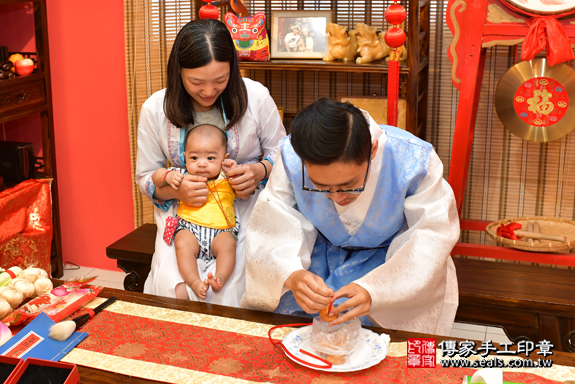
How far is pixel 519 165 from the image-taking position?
3135 millimetres

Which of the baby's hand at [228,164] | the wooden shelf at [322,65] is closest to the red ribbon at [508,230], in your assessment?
the wooden shelf at [322,65]

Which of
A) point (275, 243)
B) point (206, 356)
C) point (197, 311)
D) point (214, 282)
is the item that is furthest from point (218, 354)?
point (214, 282)

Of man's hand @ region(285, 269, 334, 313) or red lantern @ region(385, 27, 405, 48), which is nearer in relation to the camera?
man's hand @ region(285, 269, 334, 313)

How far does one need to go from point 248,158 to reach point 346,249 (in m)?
0.62

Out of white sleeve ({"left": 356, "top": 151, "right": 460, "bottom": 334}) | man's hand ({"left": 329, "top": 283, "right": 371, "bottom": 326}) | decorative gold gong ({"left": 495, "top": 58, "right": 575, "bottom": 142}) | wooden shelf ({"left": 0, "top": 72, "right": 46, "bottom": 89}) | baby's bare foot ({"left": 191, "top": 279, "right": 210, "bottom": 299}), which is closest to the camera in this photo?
man's hand ({"left": 329, "top": 283, "right": 371, "bottom": 326})

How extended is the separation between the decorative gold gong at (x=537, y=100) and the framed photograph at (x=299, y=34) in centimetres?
89

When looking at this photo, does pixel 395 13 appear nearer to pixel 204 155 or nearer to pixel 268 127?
pixel 268 127

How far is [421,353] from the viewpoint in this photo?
142cm

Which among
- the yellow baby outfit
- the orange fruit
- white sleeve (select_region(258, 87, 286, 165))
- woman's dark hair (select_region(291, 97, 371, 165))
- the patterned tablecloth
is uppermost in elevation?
the orange fruit

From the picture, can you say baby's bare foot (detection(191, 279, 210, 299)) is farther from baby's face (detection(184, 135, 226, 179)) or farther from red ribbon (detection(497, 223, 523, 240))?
red ribbon (detection(497, 223, 523, 240))

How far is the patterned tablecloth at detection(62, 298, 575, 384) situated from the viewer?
136 centimetres

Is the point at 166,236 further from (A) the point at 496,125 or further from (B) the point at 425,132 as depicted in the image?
(A) the point at 496,125

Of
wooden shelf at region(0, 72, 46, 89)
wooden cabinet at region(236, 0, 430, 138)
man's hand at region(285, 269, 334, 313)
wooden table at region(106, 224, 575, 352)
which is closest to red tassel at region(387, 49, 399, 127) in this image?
wooden cabinet at region(236, 0, 430, 138)

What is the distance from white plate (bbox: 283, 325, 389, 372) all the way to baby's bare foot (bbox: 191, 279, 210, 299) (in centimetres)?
57
